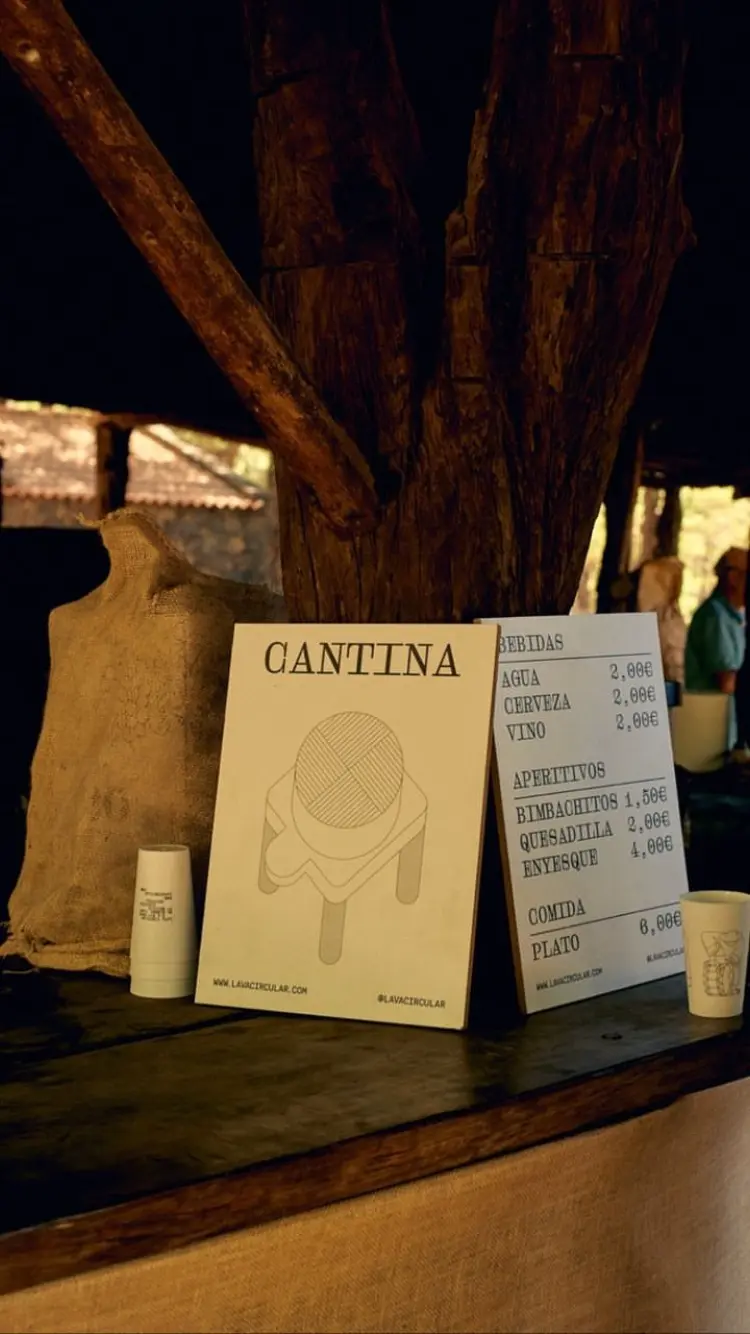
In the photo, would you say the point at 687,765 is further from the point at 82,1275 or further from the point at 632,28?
the point at 82,1275

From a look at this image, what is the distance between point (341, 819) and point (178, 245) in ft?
2.26

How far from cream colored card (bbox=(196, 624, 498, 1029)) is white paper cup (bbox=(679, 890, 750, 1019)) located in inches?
10.3

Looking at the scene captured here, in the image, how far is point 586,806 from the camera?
210 cm

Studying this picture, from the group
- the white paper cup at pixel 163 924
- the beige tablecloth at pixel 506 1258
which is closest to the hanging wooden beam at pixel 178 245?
the white paper cup at pixel 163 924

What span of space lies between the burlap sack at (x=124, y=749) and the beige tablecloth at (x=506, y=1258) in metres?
0.65

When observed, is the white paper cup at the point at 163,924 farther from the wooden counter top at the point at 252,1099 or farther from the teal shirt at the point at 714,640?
the teal shirt at the point at 714,640

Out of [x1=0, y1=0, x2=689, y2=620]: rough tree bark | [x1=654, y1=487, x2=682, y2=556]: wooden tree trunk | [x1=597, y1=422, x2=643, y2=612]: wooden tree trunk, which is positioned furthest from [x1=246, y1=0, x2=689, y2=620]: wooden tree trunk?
[x1=654, y1=487, x2=682, y2=556]: wooden tree trunk

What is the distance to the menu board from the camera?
6.54 ft

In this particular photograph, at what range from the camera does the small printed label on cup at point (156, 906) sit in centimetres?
200

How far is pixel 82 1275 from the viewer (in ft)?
4.35

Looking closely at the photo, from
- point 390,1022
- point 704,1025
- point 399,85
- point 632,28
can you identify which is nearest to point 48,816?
point 390,1022

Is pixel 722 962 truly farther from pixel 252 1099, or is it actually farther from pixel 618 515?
pixel 618 515

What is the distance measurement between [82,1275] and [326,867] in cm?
70

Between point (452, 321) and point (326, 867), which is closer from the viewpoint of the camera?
point (326, 867)
